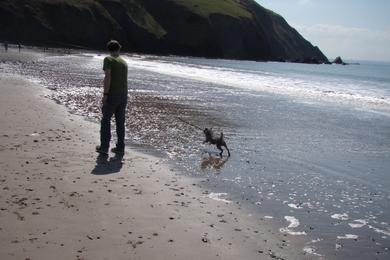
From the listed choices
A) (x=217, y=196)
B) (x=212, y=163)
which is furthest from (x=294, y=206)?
(x=212, y=163)

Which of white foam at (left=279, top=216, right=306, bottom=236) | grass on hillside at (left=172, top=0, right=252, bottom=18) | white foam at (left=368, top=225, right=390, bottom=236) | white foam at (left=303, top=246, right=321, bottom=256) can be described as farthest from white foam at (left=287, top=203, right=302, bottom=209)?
grass on hillside at (left=172, top=0, right=252, bottom=18)

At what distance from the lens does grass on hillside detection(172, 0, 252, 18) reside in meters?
136

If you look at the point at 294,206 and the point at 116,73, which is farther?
the point at 116,73

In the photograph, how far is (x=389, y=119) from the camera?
2214 cm

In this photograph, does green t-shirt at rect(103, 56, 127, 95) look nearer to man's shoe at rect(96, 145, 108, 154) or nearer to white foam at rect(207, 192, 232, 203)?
man's shoe at rect(96, 145, 108, 154)

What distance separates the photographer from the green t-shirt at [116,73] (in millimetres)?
9914

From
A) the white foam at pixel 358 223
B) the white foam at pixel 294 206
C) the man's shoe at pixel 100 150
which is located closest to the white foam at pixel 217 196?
the white foam at pixel 294 206

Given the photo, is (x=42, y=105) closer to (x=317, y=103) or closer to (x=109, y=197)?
(x=109, y=197)

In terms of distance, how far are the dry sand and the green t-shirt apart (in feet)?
4.51

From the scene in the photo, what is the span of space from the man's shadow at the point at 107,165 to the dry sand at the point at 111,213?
0.02 metres

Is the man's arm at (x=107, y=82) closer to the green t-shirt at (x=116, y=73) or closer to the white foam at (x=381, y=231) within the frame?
the green t-shirt at (x=116, y=73)

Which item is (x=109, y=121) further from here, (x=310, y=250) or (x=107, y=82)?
(x=310, y=250)

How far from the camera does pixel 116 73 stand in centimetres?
996

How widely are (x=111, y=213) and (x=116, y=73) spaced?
4158 mm
